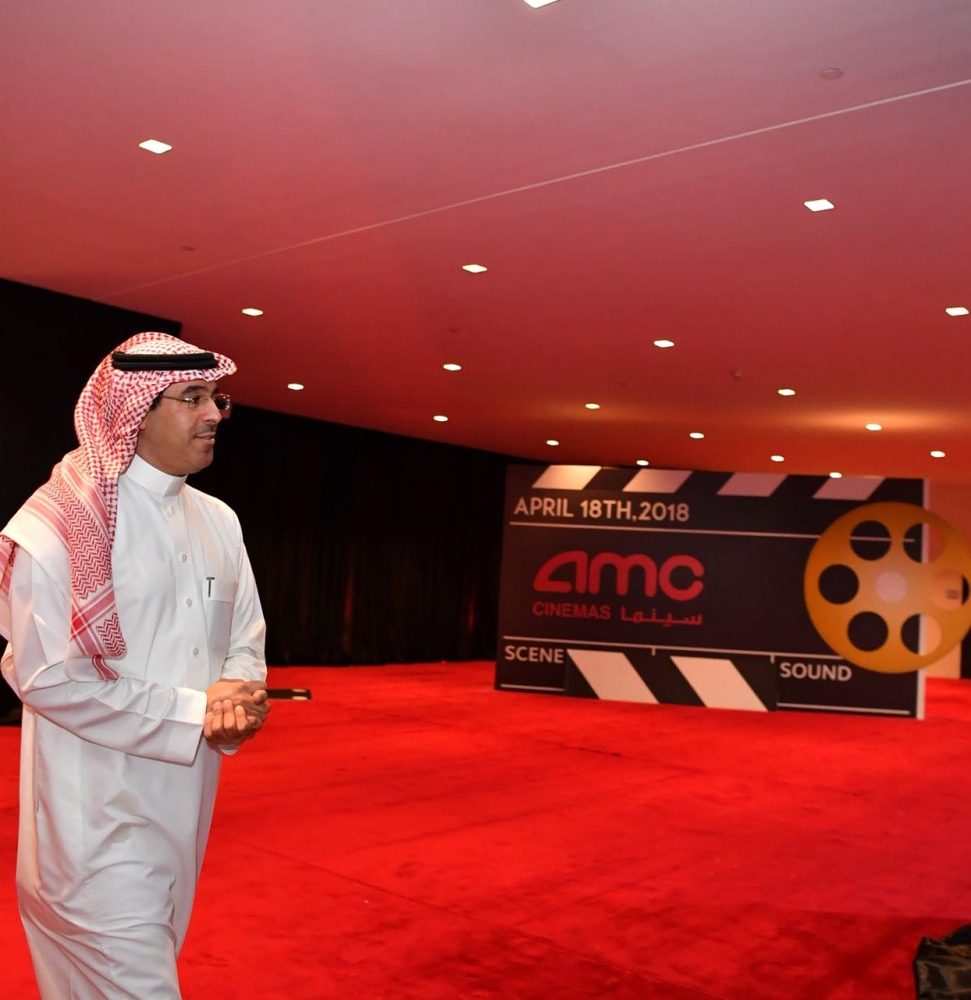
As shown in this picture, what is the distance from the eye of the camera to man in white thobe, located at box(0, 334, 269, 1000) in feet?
5.57

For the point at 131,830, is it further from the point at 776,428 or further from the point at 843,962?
the point at 776,428

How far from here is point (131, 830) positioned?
69.6 inches

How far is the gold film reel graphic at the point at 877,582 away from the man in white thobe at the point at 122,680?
8966 millimetres

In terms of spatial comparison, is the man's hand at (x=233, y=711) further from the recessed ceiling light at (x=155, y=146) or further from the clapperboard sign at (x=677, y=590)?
the clapperboard sign at (x=677, y=590)

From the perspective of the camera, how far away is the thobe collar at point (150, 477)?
77.0 inches

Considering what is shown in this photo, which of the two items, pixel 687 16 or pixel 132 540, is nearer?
pixel 132 540

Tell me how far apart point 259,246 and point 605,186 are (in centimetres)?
217

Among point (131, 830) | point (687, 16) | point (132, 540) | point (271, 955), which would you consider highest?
point (687, 16)

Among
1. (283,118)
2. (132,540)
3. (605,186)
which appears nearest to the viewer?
(132,540)

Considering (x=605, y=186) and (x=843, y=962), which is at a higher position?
(x=605, y=186)

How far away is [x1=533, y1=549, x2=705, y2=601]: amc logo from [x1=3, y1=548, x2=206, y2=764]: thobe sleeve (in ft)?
29.5

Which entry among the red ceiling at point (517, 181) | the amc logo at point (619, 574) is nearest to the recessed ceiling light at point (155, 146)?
the red ceiling at point (517, 181)

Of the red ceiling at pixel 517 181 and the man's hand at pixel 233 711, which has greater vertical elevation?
the red ceiling at pixel 517 181

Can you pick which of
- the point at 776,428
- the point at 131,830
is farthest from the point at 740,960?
the point at 776,428
